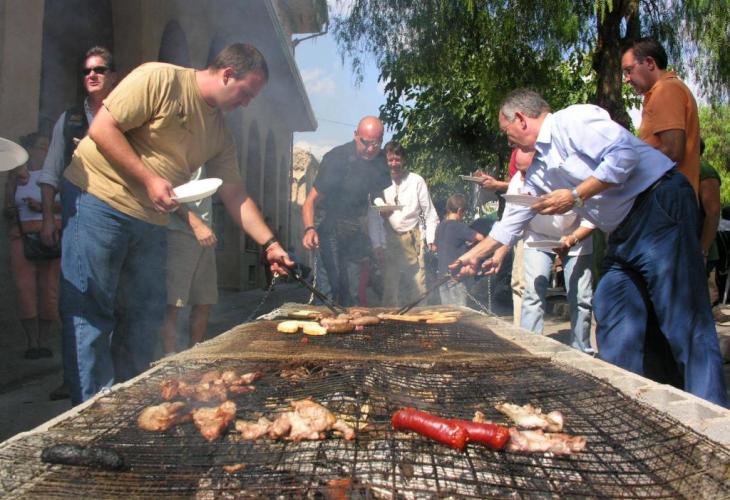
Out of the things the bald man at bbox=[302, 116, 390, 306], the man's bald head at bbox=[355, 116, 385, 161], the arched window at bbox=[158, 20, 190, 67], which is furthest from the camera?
the arched window at bbox=[158, 20, 190, 67]

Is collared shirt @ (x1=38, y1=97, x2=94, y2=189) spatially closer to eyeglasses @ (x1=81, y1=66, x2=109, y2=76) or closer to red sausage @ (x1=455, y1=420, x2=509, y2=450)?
eyeglasses @ (x1=81, y1=66, x2=109, y2=76)

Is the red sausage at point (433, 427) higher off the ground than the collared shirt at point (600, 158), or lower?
lower

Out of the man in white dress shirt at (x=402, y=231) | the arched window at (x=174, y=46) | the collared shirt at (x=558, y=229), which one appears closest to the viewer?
the collared shirt at (x=558, y=229)

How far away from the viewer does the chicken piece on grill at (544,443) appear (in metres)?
1.88

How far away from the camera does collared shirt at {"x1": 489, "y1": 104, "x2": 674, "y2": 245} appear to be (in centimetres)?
318

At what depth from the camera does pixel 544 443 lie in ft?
6.23

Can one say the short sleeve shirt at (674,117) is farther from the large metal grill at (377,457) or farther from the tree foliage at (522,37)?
the tree foliage at (522,37)

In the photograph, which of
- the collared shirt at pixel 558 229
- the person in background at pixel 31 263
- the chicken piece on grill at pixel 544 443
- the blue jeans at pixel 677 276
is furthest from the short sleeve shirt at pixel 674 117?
the person in background at pixel 31 263

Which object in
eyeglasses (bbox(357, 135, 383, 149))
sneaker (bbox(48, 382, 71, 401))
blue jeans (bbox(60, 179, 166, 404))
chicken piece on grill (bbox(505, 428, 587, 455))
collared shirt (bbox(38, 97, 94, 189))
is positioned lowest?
sneaker (bbox(48, 382, 71, 401))

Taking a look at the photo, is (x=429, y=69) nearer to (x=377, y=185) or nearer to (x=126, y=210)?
(x=377, y=185)

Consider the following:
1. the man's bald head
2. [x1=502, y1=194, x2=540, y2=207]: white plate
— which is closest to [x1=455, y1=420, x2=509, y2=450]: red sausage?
[x1=502, y1=194, x2=540, y2=207]: white plate

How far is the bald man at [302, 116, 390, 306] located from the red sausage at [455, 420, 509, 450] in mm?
4648

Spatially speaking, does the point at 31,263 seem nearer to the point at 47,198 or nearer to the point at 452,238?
the point at 47,198

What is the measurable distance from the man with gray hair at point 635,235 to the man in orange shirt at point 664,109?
0.44 m
